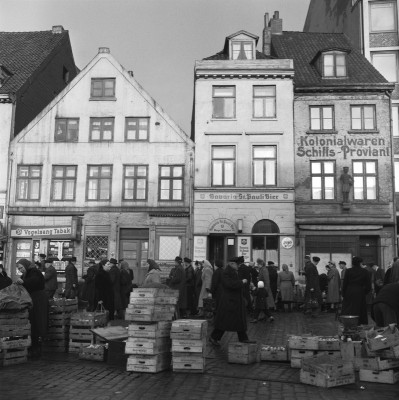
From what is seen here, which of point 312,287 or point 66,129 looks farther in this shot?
point 66,129

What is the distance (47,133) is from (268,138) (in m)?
10.9

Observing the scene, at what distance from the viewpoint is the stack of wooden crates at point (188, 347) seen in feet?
29.3

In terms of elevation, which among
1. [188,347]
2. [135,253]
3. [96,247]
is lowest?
[188,347]

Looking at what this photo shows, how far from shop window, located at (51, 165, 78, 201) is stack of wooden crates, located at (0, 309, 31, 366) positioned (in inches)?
676

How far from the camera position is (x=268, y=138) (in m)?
26.7

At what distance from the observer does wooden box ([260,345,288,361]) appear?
9812mm

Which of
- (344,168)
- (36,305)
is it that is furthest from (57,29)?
(36,305)

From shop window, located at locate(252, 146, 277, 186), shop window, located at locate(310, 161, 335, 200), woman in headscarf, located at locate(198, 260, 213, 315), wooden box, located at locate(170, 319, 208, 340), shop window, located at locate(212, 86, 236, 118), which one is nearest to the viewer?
wooden box, located at locate(170, 319, 208, 340)

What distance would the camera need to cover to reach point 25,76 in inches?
1150

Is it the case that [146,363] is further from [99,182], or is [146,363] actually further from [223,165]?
[99,182]

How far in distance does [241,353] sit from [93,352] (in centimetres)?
267

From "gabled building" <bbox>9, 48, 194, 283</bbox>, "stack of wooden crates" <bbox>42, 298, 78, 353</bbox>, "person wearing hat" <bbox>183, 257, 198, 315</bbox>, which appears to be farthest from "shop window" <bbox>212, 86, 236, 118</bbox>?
"stack of wooden crates" <bbox>42, 298, 78, 353</bbox>

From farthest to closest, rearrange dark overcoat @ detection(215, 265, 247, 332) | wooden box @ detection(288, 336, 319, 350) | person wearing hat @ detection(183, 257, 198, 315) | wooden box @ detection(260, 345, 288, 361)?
person wearing hat @ detection(183, 257, 198, 315), dark overcoat @ detection(215, 265, 247, 332), wooden box @ detection(260, 345, 288, 361), wooden box @ detection(288, 336, 319, 350)

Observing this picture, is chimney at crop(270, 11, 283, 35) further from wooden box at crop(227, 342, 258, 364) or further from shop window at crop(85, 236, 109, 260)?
wooden box at crop(227, 342, 258, 364)
